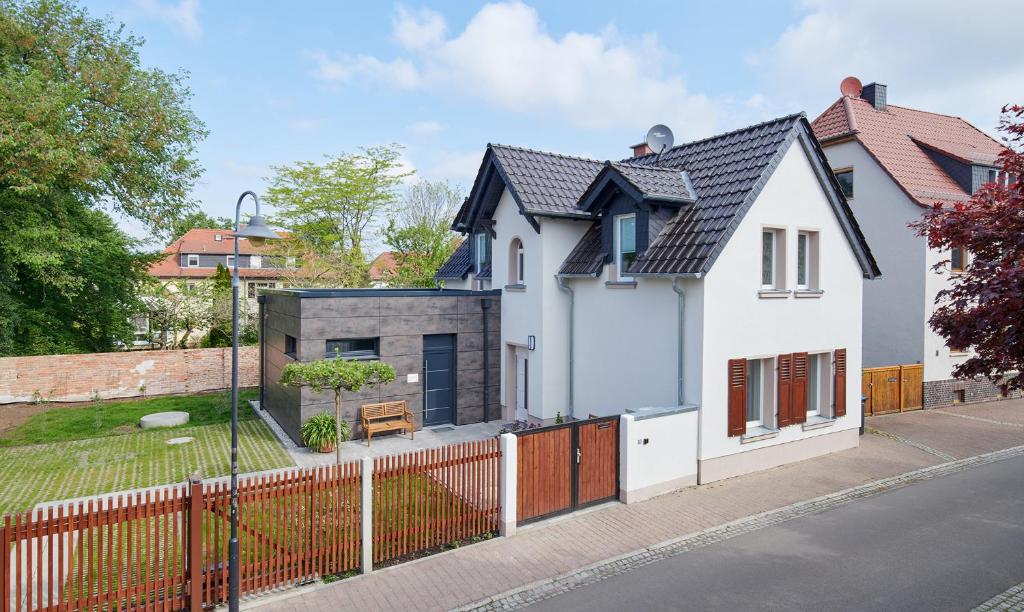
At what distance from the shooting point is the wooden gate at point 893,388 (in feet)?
63.0

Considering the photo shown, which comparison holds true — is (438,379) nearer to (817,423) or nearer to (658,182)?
(658,182)

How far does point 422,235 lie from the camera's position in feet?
136

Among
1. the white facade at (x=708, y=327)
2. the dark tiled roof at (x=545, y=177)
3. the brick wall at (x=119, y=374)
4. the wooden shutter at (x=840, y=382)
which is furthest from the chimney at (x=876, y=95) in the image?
the brick wall at (x=119, y=374)

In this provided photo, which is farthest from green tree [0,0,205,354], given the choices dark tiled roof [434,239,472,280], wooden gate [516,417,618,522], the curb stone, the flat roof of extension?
the curb stone

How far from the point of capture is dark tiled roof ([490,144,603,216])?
49.1 feet

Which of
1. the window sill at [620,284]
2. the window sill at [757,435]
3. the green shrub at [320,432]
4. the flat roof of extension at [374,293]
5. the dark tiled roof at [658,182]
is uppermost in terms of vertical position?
the dark tiled roof at [658,182]

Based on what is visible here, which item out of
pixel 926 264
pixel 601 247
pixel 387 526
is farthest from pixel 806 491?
pixel 926 264

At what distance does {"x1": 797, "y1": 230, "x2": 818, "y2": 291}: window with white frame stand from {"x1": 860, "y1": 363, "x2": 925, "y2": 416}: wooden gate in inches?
267

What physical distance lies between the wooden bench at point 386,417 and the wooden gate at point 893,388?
553 inches

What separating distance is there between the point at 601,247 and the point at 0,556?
39.7 feet

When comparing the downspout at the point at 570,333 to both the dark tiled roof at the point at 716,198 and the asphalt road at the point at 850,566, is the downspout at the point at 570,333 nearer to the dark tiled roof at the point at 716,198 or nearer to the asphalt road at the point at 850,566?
the dark tiled roof at the point at 716,198

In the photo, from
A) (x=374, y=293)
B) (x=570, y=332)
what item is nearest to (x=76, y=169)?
(x=374, y=293)

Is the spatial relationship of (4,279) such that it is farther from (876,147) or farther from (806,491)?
(876,147)

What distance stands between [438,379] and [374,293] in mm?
3168
